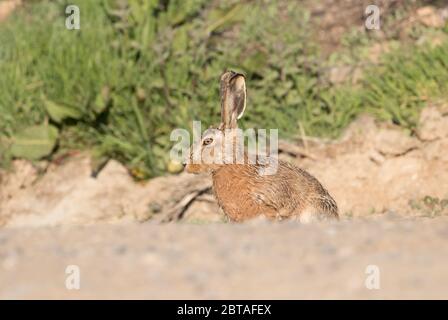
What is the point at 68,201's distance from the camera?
31.9ft

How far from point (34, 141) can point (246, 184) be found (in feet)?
10.2

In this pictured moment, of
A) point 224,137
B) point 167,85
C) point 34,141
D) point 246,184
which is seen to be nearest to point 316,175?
point 167,85

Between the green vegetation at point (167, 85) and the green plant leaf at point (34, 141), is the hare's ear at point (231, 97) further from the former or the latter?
the green plant leaf at point (34, 141)

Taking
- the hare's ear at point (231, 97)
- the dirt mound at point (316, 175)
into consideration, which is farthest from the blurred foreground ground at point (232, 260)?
the hare's ear at point (231, 97)

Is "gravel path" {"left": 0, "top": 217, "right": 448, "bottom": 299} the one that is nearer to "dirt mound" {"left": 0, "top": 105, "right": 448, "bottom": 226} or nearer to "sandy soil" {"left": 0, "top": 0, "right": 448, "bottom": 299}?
"sandy soil" {"left": 0, "top": 0, "right": 448, "bottom": 299}

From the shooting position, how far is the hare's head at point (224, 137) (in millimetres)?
7590

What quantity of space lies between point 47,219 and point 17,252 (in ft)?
12.9

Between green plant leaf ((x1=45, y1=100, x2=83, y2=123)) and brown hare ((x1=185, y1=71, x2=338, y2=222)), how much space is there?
2244 mm

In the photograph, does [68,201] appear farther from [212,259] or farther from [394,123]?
[212,259]

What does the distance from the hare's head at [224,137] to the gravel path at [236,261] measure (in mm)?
1475

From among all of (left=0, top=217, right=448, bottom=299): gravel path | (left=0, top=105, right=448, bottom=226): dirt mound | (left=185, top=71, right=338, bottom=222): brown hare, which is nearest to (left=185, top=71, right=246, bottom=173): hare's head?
(left=185, top=71, right=338, bottom=222): brown hare

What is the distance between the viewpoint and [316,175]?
31.5ft

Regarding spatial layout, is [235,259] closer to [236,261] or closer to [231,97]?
[236,261]
